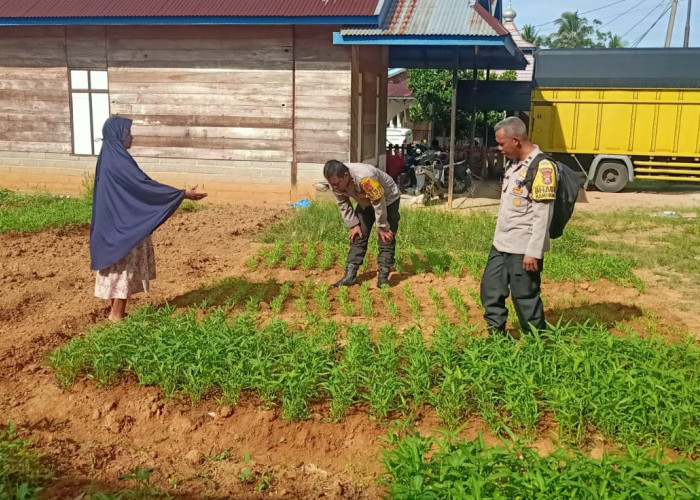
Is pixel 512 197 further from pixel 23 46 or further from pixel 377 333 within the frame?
pixel 23 46

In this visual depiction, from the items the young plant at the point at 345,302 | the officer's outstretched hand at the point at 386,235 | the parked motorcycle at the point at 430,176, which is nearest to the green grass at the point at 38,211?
the young plant at the point at 345,302

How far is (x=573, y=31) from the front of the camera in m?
62.2

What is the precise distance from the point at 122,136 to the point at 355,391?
297 cm

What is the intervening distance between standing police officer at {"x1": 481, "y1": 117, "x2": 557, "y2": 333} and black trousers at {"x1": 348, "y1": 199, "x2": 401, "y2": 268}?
6.72 ft

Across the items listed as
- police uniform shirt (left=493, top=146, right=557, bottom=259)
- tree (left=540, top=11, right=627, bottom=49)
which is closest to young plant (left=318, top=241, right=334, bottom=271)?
police uniform shirt (left=493, top=146, right=557, bottom=259)

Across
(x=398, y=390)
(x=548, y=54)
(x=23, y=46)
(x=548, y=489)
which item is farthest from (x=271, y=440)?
(x=548, y=54)

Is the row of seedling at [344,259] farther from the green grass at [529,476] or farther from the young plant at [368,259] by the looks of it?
the green grass at [529,476]

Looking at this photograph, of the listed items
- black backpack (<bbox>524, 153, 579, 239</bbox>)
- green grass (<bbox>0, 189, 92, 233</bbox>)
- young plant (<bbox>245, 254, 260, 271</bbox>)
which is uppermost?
black backpack (<bbox>524, 153, 579, 239</bbox>)

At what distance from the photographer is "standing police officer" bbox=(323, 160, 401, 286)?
6336 mm

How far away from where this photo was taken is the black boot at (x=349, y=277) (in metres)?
7.06

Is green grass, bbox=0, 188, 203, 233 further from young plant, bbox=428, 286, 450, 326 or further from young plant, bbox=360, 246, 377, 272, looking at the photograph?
young plant, bbox=428, 286, 450, 326

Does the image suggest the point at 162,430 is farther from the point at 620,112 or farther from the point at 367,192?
the point at 620,112

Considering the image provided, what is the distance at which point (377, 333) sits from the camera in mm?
5594

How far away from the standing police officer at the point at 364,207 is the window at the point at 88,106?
8.04 metres
